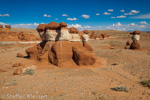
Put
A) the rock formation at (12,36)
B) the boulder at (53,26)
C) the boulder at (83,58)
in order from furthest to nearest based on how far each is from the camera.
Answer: the rock formation at (12,36) → the boulder at (53,26) → the boulder at (83,58)

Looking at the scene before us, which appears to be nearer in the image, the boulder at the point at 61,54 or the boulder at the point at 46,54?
the boulder at the point at 61,54

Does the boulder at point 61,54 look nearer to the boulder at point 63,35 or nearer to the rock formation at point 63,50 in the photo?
the rock formation at point 63,50

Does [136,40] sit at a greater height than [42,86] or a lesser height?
greater

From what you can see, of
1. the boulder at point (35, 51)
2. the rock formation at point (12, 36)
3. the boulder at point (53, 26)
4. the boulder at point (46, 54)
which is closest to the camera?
the boulder at point (46, 54)

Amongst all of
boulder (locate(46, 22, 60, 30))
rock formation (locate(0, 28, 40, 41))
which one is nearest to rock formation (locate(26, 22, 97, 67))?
boulder (locate(46, 22, 60, 30))

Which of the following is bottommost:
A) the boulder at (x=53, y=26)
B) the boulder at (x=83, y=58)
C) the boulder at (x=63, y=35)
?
the boulder at (x=83, y=58)

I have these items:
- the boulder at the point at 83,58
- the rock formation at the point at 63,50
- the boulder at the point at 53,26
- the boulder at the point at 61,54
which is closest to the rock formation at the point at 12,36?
the rock formation at the point at 63,50

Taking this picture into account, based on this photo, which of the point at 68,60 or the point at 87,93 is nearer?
the point at 87,93

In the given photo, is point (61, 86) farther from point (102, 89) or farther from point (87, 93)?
point (102, 89)

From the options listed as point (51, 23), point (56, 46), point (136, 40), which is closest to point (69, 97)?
point (56, 46)

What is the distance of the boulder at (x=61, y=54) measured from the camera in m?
9.26

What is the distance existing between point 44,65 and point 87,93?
5532 mm

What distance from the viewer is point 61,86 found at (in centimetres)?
547

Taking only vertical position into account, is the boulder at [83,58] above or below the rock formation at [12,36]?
below
